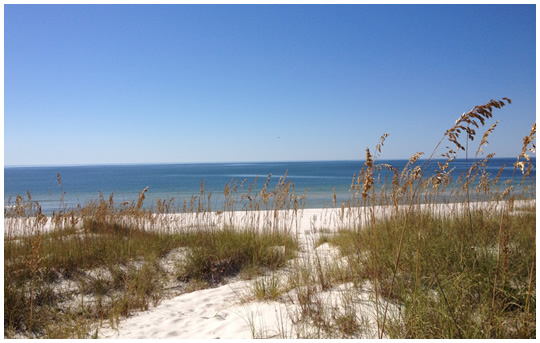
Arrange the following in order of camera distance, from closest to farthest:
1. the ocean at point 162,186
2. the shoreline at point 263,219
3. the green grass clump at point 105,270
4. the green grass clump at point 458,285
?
the green grass clump at point 458,285, the green grass clump at point 105,270, the shoreline at point 263,219, the ocean at point 162,186

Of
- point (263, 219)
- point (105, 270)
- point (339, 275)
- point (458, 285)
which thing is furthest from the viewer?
point (263, 219)

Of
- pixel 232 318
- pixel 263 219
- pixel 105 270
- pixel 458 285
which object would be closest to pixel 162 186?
pixel 263 219

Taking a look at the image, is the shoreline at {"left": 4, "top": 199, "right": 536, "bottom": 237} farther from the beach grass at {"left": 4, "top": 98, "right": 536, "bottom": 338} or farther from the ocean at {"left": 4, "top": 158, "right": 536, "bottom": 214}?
the ocean at {"left": 4, "top": 158, "right": 536, "bottom": 214}

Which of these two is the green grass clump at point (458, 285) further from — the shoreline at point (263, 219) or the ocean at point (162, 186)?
the ocean at point (162, 186)

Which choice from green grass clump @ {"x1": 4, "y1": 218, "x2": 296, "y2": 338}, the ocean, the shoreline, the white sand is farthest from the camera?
the ocean

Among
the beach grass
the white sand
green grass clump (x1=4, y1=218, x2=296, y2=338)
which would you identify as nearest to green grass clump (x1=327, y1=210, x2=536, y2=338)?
the beach grass

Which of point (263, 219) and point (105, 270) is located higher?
point (263, 219)

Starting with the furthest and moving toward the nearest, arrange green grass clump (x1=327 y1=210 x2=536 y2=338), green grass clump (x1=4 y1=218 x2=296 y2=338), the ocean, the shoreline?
the ocean < the shoreline < green grass clump (x1=4 y1=218 x2=296 y2=338) < green grass clump (x1=327 y1=210 x2=536 y2=338)

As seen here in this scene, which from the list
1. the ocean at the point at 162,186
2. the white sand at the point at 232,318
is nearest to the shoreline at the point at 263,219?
the ocean at the point at 162,186

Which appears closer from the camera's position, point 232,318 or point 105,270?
point 232,318

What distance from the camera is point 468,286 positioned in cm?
245

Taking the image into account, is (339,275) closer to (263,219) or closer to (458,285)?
(458,285)

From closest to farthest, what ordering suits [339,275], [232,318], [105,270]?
[232,318]
[339,275]
[105,270]

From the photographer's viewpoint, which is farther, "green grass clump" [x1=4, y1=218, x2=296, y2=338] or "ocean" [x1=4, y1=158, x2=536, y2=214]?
"ocean" [x1=4, y1=158, x2=536, y2=214]
